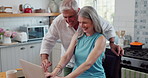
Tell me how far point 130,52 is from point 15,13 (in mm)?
2623

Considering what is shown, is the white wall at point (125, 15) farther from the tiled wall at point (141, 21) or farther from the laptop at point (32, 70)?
the laptop at point (32, 70)

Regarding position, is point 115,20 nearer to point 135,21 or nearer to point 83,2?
point 135,21

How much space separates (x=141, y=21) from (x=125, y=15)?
0.36 metres

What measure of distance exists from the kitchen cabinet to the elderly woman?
232cm

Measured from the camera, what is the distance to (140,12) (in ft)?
10.3

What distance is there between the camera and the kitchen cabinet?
3.56 meters

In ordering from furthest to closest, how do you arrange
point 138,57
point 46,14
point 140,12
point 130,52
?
point 46,14 < point 140,12 < point 130,52 < point 138,57

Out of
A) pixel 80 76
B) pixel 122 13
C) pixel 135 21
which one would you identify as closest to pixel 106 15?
pixel 122 13

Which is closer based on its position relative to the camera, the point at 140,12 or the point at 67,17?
the point at 67,17

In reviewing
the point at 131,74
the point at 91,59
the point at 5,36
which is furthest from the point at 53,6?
the point at 91,59

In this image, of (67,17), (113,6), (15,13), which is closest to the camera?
(67,17)

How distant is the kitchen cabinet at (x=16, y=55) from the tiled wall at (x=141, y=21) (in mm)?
2019

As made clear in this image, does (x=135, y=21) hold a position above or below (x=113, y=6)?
below

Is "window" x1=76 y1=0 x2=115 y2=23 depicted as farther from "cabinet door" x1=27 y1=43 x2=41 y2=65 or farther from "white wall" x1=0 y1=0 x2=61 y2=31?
"cabinet door" x1=27 y1=43 x2=41 y2=65
